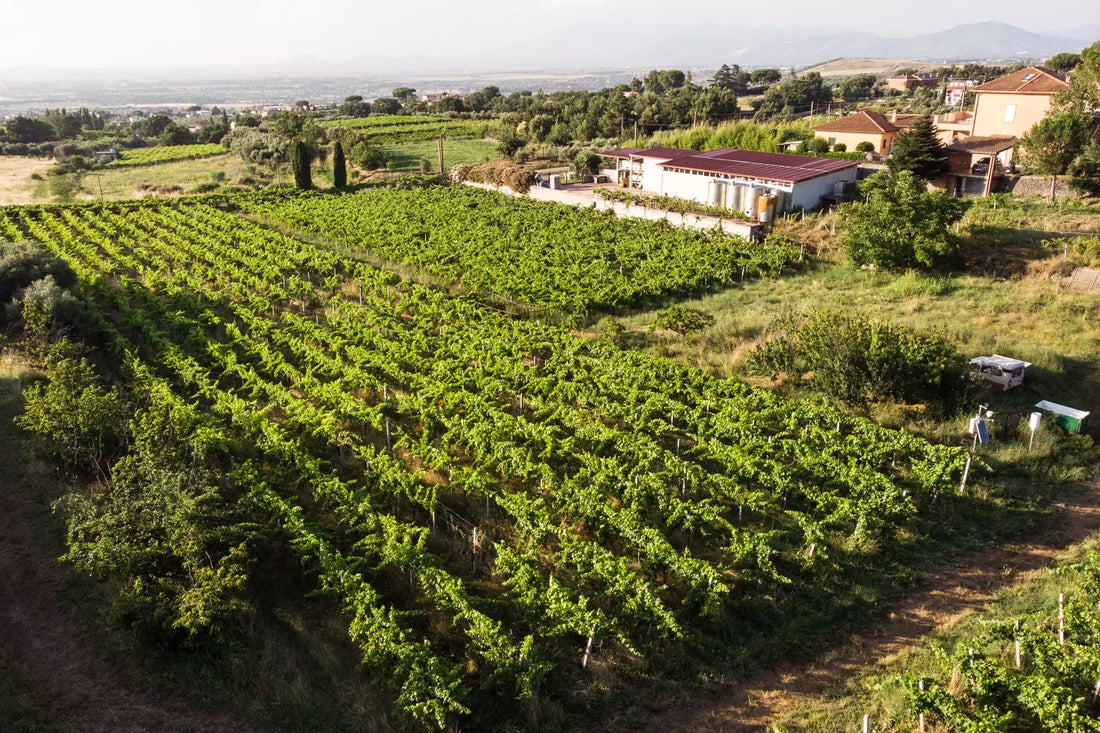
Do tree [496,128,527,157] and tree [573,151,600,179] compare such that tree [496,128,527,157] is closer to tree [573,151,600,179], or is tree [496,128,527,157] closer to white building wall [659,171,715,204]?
tree [573,151,600,179]

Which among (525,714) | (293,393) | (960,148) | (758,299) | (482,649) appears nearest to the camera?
(525,714)

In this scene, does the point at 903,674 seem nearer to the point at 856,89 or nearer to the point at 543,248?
the point at 543,248

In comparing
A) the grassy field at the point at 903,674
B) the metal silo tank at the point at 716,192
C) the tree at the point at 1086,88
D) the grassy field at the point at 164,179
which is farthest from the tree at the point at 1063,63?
the grassy field at the point at 903,674

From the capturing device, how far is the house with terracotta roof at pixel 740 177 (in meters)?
36.0

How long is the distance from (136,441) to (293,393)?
4896 millimetres

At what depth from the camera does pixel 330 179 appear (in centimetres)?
5950

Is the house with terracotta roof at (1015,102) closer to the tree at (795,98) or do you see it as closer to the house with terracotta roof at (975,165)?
the house with terracotta roof at (975,165)

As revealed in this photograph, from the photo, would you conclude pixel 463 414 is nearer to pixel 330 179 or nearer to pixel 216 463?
→ pixel 216 463

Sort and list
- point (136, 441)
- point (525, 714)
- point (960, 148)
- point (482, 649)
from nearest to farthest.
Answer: point (525, 714)
point (482, 649)
point (136, 441)
point (960, 148)

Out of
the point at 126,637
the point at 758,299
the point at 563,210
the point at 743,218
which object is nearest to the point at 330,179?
the point at 563,210

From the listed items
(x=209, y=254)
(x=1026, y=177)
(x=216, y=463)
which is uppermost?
(x=1026, y=177)

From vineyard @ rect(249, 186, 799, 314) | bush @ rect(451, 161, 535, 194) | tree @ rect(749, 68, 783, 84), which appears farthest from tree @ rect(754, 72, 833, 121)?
vineyard @ rect(249, 186, 799, 314)

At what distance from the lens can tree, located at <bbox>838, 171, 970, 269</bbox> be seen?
88.5 feet

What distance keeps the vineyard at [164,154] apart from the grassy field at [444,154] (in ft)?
71.8
